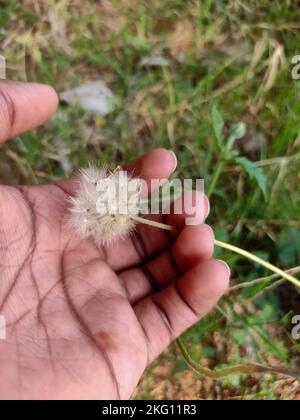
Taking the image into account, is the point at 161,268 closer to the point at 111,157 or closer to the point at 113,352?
the point at 113,352

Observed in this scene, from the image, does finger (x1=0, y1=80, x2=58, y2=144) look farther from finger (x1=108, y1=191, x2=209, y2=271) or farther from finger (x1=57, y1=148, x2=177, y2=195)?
finger (x1=108, y1=191, x2=209, y2=271)

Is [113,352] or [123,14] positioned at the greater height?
[123,14]

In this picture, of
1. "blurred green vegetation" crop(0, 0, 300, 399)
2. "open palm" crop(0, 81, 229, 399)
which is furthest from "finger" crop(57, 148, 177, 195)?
"blurred green vegetation" crop(0, 0, 300, 399)

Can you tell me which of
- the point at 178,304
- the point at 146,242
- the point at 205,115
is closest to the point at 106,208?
the point at 146,242

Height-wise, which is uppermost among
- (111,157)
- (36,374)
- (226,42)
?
(226,42)

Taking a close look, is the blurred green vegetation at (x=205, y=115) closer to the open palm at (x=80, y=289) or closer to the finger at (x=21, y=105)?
the open palm at (x=80, y=289)

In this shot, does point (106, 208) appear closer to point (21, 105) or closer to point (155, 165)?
point (155, 165)

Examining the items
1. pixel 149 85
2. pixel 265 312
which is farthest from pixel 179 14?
pixel 265 312
